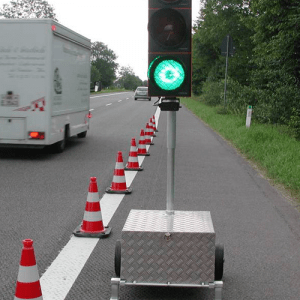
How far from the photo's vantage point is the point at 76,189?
890 cm

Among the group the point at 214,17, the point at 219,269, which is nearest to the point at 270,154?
the point at 219,269

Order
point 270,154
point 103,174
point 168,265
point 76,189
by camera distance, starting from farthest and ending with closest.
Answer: point 270,154
point 103,174
point 76,189
point 168,265

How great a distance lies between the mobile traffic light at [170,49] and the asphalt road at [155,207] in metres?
1.70

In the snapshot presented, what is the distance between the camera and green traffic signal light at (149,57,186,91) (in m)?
4.63

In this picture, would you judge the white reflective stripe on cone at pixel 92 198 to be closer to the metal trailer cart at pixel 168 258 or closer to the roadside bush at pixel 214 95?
the metal trailer cart at pixel 168 258

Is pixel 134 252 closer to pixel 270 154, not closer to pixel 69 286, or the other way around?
pixel 69 286

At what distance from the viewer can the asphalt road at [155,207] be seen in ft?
15.3

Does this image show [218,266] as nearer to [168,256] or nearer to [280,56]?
[168,256]

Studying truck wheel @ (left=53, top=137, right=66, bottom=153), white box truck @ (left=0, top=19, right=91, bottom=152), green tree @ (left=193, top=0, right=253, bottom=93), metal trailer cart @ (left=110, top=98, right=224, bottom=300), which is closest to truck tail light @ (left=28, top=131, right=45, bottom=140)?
white box truck @ (left=0, top=19, right=91, bottom=152)

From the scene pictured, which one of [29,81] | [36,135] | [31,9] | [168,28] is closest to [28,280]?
[168,28]

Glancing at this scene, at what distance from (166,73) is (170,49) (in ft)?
0.66

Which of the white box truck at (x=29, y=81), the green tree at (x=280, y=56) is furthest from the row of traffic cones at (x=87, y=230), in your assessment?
the green tree at (x=280, y=56)

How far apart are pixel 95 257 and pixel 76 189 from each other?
3.62 meters

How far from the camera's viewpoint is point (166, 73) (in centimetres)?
464
